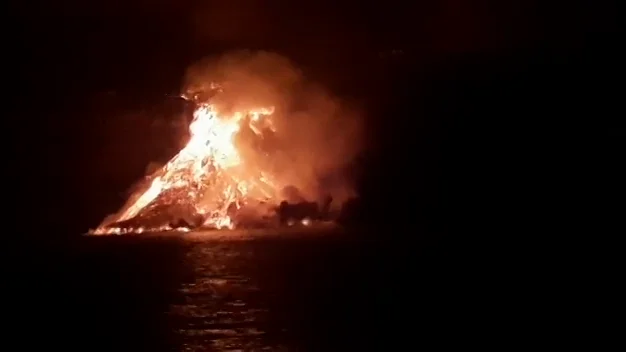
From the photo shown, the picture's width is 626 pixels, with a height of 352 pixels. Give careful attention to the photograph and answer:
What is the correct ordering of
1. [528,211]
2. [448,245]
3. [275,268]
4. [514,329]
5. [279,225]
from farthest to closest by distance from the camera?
[279,225], [528,211], [448,245], [275,268], [514,329]

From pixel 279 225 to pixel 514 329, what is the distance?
3048 inches

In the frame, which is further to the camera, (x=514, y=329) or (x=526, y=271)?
(x=526, y=271)

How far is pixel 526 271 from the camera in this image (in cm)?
5044

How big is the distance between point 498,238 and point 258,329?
43.1 m

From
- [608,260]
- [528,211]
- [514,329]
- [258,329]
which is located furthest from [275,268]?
[528,211]

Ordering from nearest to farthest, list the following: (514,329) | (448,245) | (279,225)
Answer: (514,329)
(448,245)
(279,225)

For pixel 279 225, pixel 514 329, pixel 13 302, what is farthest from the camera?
pixel 279 225

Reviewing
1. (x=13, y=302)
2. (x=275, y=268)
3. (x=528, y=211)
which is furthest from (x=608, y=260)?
(x=528, y=211)

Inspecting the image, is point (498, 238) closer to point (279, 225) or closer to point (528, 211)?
point (528, 211)

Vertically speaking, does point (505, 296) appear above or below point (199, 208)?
below

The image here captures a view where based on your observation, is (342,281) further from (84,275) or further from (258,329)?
(84,275)

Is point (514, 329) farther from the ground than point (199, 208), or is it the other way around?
point (199, 208)

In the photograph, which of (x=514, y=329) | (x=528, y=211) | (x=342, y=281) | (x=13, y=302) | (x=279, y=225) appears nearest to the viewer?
(x=514, y=329)

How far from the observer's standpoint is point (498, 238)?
7550cm
